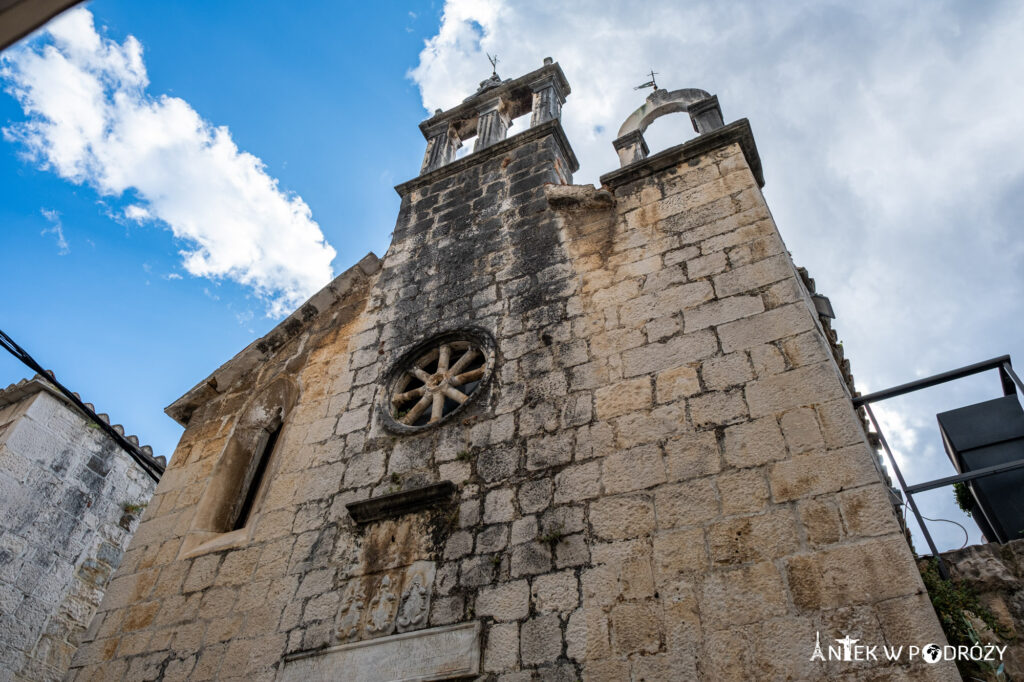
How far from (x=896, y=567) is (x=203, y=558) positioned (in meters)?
4.00

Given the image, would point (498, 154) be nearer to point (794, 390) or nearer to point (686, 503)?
point (794, 390)

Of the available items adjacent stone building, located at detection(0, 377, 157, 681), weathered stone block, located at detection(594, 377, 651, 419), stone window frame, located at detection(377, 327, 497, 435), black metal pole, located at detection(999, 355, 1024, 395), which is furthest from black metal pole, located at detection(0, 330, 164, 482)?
black metal pole, located at detection(999, 355, 1024, 395)

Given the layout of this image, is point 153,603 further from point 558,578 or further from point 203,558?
point 558,578

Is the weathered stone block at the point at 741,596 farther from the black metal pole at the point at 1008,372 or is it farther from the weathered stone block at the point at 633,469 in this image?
the black metal pole at the point at 1008,372

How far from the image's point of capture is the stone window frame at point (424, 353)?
4473 millimetres

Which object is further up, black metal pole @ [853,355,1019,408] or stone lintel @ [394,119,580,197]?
stone lintel @ [394,119,580,197]

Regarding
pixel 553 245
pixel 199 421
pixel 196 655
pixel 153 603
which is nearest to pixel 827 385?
pixel 553 245

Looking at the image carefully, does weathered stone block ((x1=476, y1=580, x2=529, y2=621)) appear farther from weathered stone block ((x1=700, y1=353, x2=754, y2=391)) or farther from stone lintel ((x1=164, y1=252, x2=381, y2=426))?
stone lintel ((x1=164, y1=252, x2=381, y2=426))

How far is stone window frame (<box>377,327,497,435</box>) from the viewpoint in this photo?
447 centimetres

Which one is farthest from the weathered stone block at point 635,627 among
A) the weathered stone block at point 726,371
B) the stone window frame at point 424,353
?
the stone window frame at point 424,353

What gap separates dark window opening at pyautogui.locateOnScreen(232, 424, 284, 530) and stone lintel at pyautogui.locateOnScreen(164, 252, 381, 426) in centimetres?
82

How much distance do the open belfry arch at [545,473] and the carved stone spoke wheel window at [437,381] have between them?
0.06 ft

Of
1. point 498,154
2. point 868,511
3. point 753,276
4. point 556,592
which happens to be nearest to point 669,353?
point 753,276

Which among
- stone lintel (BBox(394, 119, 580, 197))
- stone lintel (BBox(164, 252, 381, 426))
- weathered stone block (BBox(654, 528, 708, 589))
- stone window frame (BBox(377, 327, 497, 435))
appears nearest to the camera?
weathered stone block (BBox(654, 528, 708, 589))
